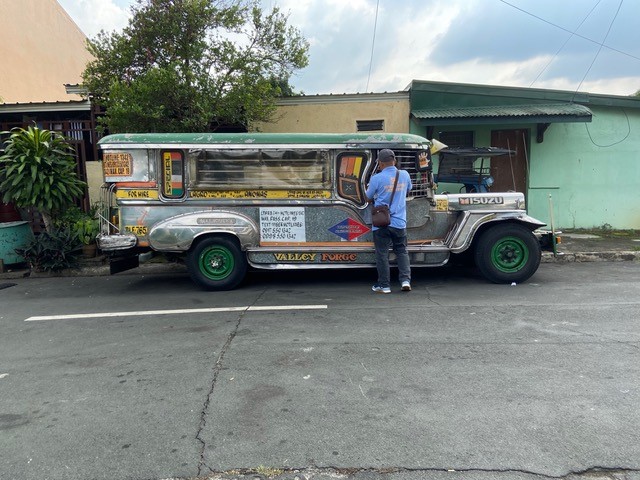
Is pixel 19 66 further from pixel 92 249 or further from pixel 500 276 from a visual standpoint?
pixel 500 276

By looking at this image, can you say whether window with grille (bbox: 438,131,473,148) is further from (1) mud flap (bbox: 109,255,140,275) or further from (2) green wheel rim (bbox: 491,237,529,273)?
(1) mud flap (bbox: 109,255,140,275)

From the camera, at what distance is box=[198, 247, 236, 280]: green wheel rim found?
6.74m

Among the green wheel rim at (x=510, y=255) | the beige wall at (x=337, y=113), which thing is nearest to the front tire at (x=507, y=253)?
the green wheel rim at (x=510, y=255)

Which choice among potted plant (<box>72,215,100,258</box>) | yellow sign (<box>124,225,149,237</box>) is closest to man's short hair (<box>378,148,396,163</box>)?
yellow sign (<box>124,225,149,237</box>)

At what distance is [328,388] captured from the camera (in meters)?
3.41

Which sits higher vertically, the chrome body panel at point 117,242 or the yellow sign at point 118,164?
the yellow sign at point 118,164

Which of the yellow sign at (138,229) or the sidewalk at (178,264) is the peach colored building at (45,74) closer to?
the sidewalk at (178,264)

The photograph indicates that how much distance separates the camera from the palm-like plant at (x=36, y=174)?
8.32 metres

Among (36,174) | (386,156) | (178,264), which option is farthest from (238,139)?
(36,174)

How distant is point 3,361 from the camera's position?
4.23 m

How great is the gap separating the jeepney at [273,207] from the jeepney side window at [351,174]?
0.05 ft

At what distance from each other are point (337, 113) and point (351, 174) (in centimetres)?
504

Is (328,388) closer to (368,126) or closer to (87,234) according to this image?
(87,234)

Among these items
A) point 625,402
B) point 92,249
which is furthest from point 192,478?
point 92,249
